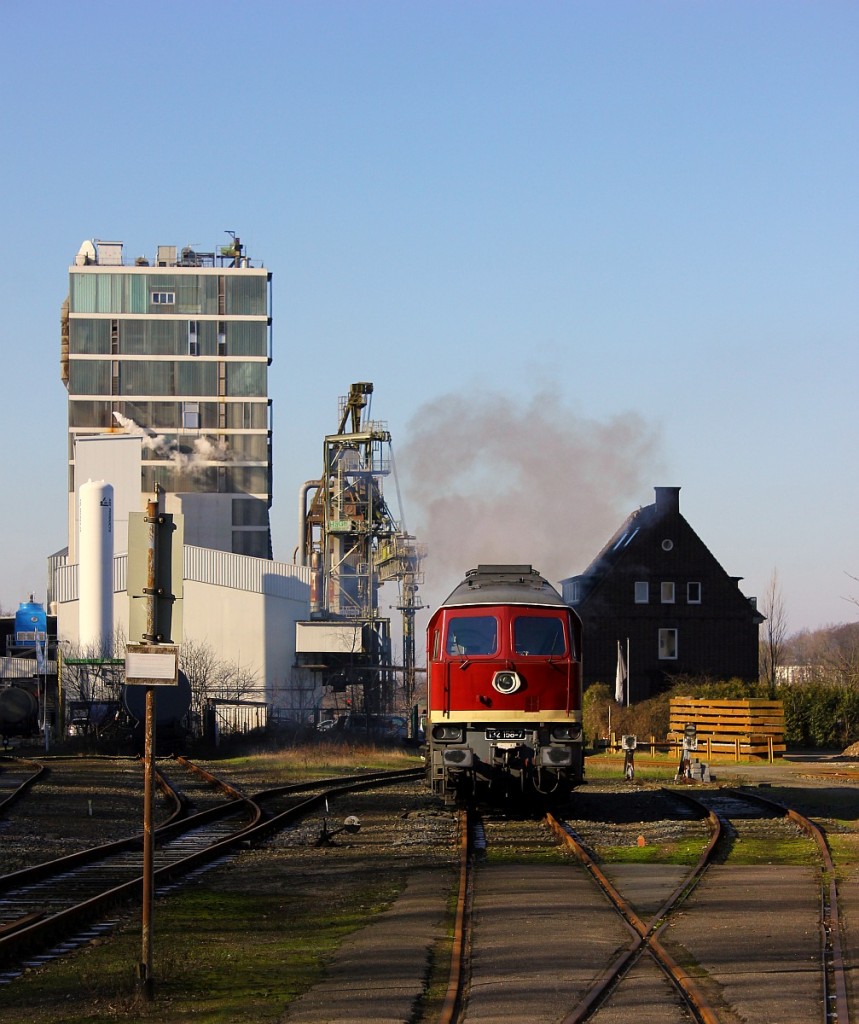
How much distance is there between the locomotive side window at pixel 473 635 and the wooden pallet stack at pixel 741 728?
68.3 feet

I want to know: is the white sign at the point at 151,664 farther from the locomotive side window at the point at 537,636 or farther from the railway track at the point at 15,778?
the railway track at the point at 15,778

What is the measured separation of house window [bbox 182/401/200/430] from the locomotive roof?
83333 millimetres

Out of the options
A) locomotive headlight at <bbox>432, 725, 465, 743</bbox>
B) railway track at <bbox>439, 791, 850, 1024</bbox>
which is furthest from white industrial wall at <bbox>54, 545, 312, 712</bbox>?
railway track at <bbox>439, 791, 850, 1024</bbox>

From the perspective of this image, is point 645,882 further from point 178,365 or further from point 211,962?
point 178,365

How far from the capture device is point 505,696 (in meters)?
19.9

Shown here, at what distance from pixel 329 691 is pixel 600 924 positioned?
64.5m

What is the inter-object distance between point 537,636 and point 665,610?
44.6 m

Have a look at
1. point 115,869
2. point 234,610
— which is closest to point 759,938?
point 115,869

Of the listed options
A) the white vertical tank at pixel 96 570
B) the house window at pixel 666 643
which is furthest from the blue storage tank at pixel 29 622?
the house window at pixel 666 643

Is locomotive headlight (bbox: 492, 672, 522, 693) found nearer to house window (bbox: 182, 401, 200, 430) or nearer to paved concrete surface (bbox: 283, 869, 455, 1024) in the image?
paved concrete surface (bbox: 283, 869, 455, 1024)

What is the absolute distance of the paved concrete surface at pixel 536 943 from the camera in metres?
8.43

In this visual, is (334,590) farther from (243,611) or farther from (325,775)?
(325,775)

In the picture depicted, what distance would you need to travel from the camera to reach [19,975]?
979cm

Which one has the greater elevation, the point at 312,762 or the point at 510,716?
the point at 510,716
